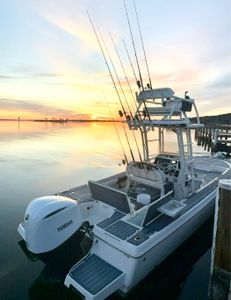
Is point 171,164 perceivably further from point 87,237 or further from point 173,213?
point 87,237

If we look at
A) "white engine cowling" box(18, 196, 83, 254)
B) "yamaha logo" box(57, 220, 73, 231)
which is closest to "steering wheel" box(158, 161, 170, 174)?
"white engine cowling" box(18, 196, 83, 254)

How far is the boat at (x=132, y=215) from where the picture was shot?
4.12 m

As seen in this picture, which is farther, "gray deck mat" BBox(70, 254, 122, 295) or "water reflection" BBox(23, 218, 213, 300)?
"water reflection" BBox(23, 218, 213, 300)

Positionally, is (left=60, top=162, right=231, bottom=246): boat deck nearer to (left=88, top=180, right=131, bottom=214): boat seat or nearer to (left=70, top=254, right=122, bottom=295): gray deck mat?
(left=88, top=180, right=131, bottom=214): boat seat

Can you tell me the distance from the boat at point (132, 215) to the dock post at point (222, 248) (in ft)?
3.11

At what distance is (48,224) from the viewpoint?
4.29 m

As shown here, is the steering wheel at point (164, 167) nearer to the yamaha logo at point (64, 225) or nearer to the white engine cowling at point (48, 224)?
the white engine cowling at point (48, 224)

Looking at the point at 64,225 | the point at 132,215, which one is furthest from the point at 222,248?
the point at 64,225

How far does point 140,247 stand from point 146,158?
2993 millimetres

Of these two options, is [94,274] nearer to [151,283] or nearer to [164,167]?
[151,283]

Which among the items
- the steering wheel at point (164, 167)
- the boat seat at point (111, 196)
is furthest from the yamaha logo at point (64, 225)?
the steering wheel at point (164, 167)

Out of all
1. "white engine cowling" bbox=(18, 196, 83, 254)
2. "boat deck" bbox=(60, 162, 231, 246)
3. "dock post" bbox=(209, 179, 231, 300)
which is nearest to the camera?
"dock post" bbox=(209, 179, 231, 300)

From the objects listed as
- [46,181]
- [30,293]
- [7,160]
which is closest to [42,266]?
[30,293]

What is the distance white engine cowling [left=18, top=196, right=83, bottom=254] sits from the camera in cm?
423
